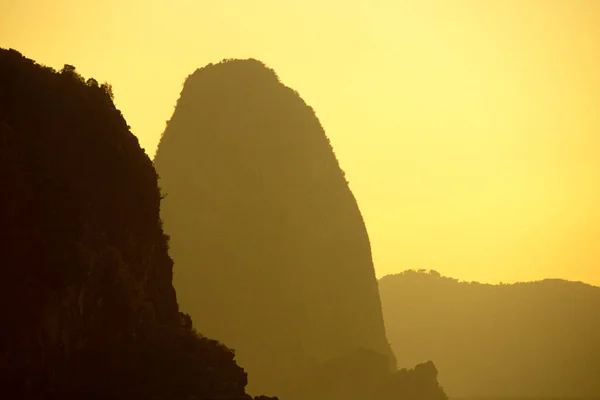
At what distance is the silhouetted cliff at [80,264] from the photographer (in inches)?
820

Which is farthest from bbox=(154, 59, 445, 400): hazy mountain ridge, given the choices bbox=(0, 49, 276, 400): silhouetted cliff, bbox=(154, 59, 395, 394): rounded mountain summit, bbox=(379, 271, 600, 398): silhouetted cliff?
bbox=(379, 271, 600, 398): silhouetted cliff

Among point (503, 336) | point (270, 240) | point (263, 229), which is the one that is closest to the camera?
point (270, 240)

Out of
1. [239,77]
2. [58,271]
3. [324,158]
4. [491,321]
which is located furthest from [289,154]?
[491,321]

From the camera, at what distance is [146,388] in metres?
22.5

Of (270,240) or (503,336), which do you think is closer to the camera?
(270,240)

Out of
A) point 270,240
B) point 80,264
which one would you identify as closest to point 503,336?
point 270,240

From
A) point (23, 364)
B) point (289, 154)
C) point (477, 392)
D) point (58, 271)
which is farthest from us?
point (477, 392)

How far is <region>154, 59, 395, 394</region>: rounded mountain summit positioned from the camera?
7406cm

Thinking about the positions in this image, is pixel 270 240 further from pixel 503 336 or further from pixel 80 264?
pixel 503 336

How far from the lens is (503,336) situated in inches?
6993

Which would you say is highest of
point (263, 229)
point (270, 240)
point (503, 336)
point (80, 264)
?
point (503, 336)

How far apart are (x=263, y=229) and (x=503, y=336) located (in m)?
121

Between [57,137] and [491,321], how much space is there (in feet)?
576

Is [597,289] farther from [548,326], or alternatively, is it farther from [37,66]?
[37,66]
